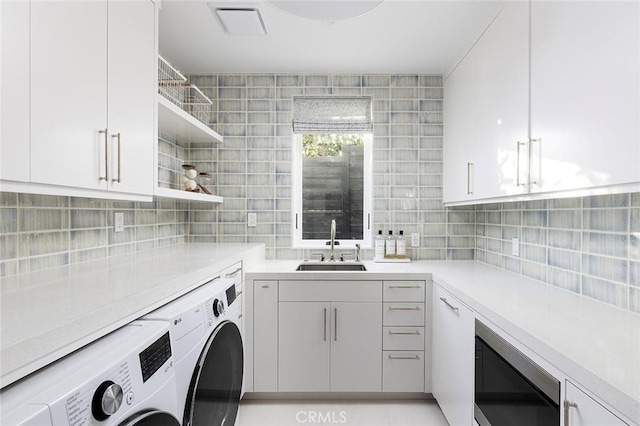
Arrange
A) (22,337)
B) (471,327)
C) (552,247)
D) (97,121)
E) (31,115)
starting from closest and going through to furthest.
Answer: (22,337) → (31,115) → (97,121) → (471,327) → (552,247)

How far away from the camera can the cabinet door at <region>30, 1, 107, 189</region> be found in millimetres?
1060

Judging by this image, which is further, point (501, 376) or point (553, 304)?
point (553, 304)

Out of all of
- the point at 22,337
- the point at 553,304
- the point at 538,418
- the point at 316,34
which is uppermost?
the point at 316,34

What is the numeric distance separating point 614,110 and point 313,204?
2194mm

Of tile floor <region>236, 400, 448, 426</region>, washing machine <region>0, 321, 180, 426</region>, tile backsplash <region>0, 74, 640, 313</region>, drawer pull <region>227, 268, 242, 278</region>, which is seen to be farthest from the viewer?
tile backsplash <region>0, 74, 640, 313</region>

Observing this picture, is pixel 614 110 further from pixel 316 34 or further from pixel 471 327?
pixel 316 34

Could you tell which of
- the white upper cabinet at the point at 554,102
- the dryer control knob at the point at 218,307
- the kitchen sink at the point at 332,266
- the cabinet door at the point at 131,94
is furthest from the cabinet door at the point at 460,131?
the cabinet door at the point at 131,94

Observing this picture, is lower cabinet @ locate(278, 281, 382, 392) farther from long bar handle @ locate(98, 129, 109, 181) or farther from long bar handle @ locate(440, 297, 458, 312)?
long bar handle @ locate(98, 129, 109, 181)

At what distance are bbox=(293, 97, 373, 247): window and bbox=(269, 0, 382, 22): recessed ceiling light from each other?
1604 millimetres

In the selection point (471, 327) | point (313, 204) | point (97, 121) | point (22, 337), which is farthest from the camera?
point (313, 204)

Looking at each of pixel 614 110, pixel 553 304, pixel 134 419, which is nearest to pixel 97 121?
pixel 134 419

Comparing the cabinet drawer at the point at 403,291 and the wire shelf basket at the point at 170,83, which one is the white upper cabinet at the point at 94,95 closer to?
the wire shelf basket at the point at 170,83

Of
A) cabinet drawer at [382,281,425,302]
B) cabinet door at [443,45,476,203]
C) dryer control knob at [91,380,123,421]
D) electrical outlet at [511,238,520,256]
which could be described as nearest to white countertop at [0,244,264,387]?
dryer control knob at [91,380,123,421]

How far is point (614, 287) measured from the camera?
56.5 inches
